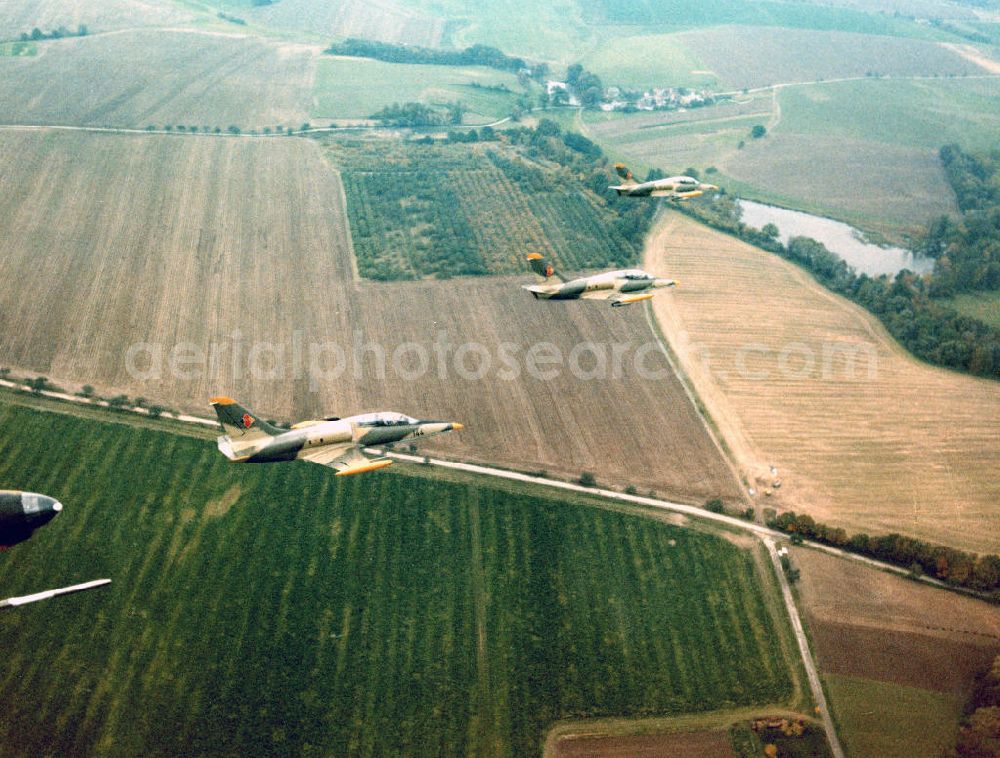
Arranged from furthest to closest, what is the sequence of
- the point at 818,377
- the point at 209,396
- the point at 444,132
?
the point at 444,132 < the point at 818,377 < the point at 209,396

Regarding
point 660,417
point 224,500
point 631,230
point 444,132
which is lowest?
point 224,500

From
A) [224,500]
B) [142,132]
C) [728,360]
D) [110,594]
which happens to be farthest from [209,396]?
[142,132]

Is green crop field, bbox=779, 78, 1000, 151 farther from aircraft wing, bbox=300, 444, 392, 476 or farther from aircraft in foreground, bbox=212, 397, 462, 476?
aircraft wing, bbox=300, 444, 392, 476

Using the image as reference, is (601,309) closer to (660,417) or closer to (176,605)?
(660,417)

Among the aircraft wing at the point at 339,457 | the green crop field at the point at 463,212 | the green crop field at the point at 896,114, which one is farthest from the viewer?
the green crop field at the point at 896,114

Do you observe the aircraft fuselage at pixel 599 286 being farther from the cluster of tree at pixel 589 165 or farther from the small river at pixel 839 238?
the small river at pixel 839 238

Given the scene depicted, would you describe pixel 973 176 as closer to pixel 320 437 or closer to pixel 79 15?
pixel 320 437

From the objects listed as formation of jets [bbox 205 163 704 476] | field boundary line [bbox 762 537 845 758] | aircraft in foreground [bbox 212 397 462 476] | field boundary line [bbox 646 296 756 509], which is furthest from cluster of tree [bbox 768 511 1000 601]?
aircraft in foreground [bbox 212 397 462 476]

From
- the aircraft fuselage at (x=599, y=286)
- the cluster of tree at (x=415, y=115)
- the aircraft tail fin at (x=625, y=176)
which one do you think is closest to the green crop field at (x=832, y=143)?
the cluster of tree at (x=415, y=115)

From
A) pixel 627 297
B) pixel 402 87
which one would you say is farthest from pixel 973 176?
pixel 402 87
